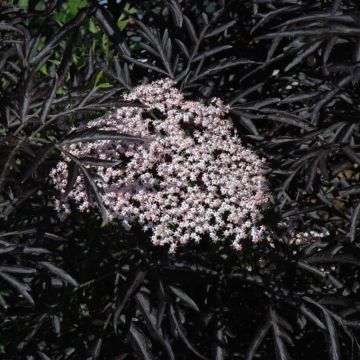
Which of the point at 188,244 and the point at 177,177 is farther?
the point at 188,244

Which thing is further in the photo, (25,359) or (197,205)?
(25,359)

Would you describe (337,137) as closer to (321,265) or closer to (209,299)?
(321,265)

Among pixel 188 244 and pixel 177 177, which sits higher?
pixel 177 177

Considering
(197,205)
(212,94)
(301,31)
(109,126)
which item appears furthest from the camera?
(212,94)

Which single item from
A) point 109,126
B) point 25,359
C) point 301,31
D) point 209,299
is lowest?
point 209,299

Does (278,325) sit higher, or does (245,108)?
(245,108)

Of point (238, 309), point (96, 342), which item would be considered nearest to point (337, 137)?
point (238, 309)

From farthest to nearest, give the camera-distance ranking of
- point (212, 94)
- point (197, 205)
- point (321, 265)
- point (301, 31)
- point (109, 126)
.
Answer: point (212, 94) < point (321, 265) < point (109, 126) < point (197, 205) < point (301, 31)
